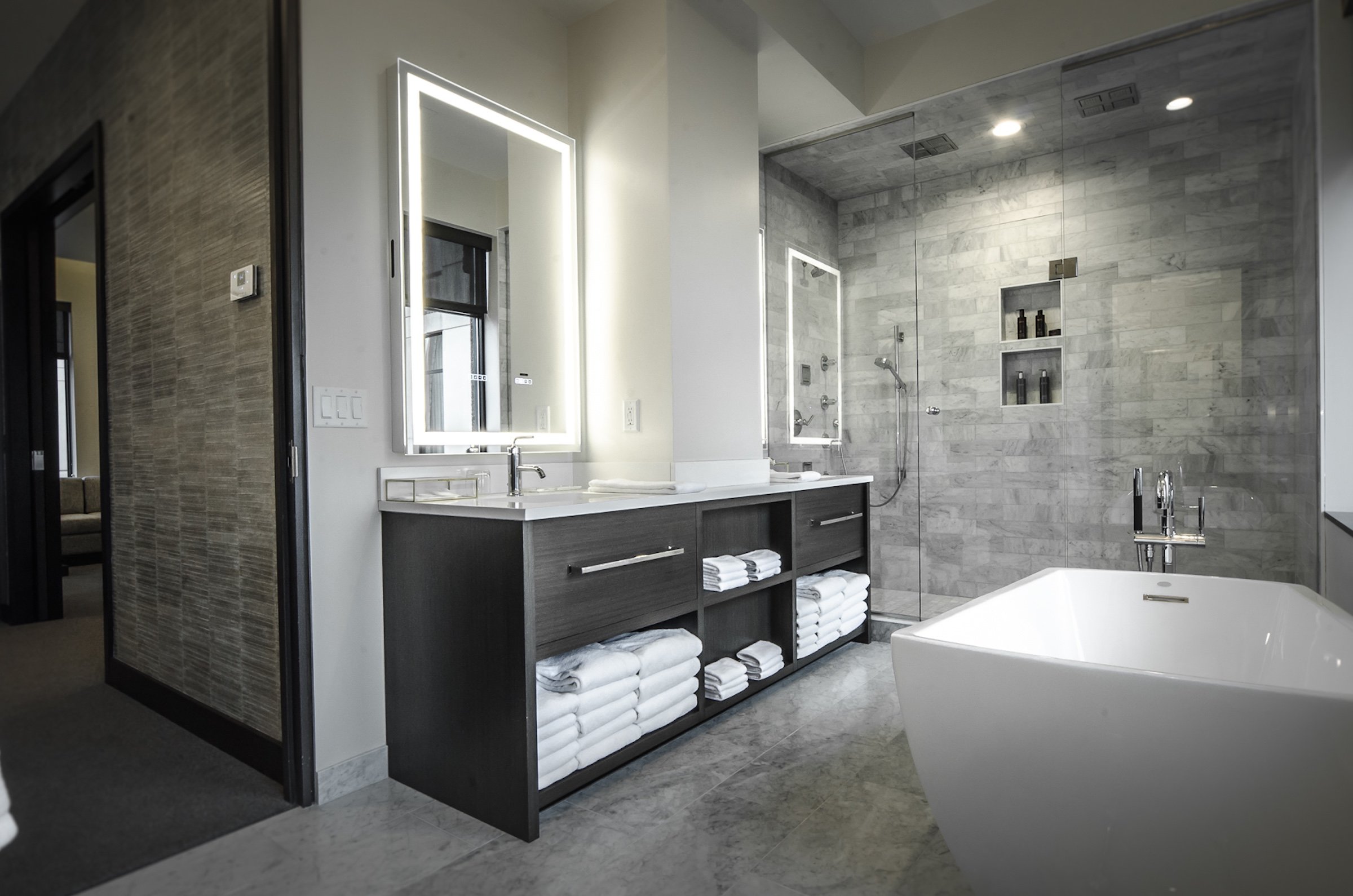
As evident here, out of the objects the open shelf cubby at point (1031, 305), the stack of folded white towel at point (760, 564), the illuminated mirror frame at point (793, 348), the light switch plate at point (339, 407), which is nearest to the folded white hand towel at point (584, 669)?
the stack of folded white towel at point (760, 564)

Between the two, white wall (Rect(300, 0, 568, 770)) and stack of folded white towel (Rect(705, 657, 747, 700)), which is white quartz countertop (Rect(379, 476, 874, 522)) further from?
stack of folded white towel (Rect(705, 657, 747, 700))

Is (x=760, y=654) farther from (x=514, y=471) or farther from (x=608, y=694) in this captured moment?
(x=514, y=471)

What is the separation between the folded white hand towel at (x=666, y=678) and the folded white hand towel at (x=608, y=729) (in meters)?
0.05

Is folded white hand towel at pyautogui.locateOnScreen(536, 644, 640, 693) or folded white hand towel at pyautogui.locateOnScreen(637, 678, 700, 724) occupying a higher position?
folded white hand towel at pyautogui.locateOnScreen(536, 644, 640, 693)

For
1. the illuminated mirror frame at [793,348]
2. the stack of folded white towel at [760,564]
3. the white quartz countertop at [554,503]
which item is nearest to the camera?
the white quartz countertop at [554,503]

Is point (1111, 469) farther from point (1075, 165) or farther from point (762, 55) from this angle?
point (762, 55)

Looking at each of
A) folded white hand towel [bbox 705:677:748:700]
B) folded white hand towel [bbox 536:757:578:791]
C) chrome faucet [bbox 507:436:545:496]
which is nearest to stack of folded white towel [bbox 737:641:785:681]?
folded white hand towel [bbox 705:677:748:700]

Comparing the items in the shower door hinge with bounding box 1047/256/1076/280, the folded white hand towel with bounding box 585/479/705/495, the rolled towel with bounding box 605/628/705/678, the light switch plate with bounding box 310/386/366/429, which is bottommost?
the rolled towel with bounding box 605/628/705/678

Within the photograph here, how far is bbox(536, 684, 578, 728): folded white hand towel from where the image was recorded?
1.84 m

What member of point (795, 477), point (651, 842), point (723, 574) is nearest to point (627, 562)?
point (723, 574)

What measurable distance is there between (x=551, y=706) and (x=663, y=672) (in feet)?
1.44

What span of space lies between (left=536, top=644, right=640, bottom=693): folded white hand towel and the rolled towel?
0.13 ft

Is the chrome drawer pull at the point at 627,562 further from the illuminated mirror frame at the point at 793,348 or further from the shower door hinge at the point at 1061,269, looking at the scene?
the shower door hinge at the point at 1061,269

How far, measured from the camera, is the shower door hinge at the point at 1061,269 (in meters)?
3.15
